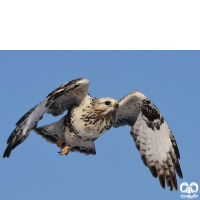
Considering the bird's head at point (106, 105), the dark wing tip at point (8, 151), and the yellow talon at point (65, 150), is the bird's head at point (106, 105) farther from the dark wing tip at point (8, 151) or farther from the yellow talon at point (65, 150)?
the dark wing tip at point (8, 151)

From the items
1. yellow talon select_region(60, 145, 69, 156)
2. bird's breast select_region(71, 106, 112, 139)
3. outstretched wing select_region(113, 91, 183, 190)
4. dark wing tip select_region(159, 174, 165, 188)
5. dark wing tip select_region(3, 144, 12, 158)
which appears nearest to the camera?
dark wing tip select_region(3, 144, 12, 158)

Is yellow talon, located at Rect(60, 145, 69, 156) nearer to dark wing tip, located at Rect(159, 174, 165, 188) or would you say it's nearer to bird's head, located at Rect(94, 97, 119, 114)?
bird's head, located at Rect(94, 97, 119, 114)

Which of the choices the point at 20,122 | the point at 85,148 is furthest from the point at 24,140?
the point at 85,148

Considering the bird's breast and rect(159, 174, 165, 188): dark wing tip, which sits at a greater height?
the bird's breast

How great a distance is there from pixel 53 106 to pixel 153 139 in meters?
2.42

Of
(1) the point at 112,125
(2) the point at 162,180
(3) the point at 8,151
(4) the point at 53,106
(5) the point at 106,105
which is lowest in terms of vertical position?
(3) the point at 8,151

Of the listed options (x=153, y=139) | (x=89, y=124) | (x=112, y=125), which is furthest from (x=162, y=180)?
(x=89, y=124)

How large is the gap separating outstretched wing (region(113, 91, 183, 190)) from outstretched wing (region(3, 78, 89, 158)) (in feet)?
3.43

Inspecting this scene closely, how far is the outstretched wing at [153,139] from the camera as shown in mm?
11031

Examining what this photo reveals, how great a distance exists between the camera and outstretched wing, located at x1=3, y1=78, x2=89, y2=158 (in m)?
8.92

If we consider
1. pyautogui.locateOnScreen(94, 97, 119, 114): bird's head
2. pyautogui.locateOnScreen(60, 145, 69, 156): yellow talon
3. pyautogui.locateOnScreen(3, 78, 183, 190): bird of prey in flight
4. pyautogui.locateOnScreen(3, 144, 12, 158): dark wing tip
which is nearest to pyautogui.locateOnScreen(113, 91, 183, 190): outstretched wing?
pyautogui.locateOnScreen(3, 78, 183, 190): bird of prey in flight

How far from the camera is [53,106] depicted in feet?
36.7

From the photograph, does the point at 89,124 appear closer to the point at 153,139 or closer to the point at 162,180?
the point at 153,139

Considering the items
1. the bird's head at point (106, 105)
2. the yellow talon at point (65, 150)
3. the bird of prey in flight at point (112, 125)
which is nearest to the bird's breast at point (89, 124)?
the bird of prey in flight at point (112, 125)
